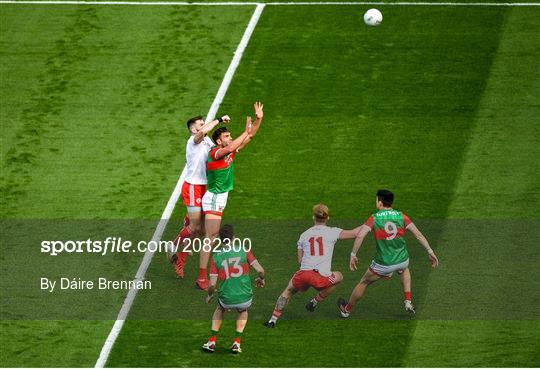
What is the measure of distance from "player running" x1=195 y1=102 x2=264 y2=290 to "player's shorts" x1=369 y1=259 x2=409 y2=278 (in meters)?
2.50

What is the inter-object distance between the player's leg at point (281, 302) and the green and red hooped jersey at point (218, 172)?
73.9 inches

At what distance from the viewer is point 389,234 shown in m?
20.1

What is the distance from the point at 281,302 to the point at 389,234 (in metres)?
1.75

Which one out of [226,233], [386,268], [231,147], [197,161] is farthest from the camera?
[197,161]

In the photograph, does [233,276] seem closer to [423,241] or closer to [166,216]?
[423,241]

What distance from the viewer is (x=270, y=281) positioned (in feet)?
71.5

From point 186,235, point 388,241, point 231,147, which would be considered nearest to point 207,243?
point 186,235

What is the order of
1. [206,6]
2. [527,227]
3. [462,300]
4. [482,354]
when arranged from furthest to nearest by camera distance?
[206,6], [527,227], [462,300], [482,354]

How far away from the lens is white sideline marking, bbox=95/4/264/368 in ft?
66.1

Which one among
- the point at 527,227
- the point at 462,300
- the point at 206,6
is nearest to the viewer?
the point at 462,300

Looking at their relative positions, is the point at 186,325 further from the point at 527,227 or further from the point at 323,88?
the point at 323,88

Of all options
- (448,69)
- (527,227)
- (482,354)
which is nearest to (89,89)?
(448,69)

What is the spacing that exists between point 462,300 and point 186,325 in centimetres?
393

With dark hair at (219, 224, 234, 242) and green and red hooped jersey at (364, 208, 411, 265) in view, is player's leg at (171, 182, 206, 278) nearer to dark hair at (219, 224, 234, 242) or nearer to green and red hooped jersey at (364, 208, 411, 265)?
dark hair at (219, 224, 234, 242)
